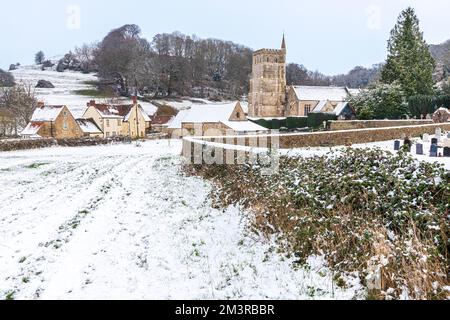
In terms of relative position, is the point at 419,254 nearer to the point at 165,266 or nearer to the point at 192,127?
the point at 165,266

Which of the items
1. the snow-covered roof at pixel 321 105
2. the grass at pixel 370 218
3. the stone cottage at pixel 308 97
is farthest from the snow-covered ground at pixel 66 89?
the grass at pixel 370 218

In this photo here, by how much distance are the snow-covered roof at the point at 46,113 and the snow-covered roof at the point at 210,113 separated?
2012 cm

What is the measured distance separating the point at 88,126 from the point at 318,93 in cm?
4539

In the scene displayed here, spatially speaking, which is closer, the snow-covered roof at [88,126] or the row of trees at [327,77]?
the snow-covered roof at [88,126]

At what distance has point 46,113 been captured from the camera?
53.7 metres

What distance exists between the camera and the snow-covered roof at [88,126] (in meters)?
59.2

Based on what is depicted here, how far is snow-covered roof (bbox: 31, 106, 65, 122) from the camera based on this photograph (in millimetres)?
53000

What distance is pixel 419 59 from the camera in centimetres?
5100

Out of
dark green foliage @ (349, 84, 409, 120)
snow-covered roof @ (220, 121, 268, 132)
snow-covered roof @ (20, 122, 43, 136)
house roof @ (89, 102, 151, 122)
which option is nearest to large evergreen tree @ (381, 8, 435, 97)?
dark green foliage @ (349, 84, 409, 120)

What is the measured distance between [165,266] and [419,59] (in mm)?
54032

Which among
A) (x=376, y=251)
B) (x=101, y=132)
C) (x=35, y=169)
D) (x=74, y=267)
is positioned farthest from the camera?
(x=101, y=132)

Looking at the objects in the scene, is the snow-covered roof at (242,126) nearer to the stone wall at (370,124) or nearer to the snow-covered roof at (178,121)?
the snow-covered roof at (178,121)
